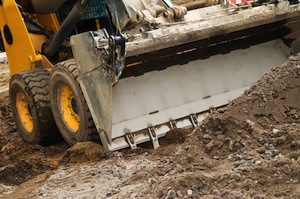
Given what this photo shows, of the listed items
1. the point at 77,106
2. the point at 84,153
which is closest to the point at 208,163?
the point at 84,153

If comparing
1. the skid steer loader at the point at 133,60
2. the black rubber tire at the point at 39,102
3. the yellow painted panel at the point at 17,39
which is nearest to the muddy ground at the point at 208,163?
the skid steer loader at the point at 133,60

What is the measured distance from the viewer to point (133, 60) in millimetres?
5711

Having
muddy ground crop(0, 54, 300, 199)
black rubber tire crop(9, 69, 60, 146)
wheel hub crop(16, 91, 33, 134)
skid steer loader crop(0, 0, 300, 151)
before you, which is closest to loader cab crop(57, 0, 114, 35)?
skid steer loader crop(0, 0, 300, 151)

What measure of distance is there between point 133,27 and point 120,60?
2.66ft

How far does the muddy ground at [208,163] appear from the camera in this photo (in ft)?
10.9

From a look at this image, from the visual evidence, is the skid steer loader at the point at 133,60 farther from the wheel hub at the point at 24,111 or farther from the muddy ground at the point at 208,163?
the muddy ground at the point at 208,163

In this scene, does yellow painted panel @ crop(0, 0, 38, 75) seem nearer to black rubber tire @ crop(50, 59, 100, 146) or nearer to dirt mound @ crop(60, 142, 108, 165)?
black rubber tire @ crop(50, 59, 100, 146)

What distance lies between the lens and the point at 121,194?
153 inches

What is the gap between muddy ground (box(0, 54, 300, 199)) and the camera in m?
3.33

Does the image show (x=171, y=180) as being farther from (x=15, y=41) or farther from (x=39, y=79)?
(x=15, y=41)

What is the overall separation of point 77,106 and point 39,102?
0.83 meters

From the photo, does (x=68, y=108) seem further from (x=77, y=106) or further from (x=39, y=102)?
(x=39, y=102)

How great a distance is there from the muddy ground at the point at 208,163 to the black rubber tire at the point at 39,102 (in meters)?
0.58

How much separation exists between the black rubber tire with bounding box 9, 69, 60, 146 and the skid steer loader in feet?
0.04
